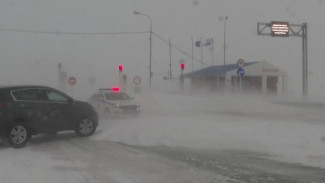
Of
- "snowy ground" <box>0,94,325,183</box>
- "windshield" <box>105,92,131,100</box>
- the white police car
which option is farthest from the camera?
"windshield" <box>105,92,131,100</box>

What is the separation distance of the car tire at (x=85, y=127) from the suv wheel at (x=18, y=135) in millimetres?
1803

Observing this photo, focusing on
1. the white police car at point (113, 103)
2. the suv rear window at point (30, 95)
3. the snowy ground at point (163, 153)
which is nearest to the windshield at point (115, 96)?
the white police car at point (113, 103)

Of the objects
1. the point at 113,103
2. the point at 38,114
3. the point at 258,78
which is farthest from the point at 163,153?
the point at 258,78

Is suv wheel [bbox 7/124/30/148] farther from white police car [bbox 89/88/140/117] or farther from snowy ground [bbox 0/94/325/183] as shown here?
white police car [bbox 89/88/140/117]

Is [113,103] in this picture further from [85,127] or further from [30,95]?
[30,95]

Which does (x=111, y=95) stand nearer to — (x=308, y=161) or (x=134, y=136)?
(x=134, y=136)

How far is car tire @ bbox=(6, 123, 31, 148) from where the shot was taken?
1033cm

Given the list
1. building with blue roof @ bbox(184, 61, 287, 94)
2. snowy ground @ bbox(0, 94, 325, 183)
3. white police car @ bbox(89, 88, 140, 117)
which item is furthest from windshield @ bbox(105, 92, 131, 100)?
building with blue roof @ bbox(184, 61, 287, 94)

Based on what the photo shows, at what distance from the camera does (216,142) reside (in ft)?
37.0

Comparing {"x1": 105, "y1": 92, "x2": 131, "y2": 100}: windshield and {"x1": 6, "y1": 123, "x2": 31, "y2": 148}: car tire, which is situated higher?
{"x1": 105, "y1": 92, "x2": 131, "y2": 100}: windshield

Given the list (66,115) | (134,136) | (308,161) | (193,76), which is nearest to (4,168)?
(66,115)

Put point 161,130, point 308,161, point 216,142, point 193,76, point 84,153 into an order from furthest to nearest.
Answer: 1. point 193,76
2. point 161,130
3. point 216,142
4. point 84,153
5. point 308,161

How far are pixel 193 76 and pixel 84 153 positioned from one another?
144 ft

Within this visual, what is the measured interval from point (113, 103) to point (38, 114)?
25.4ft
